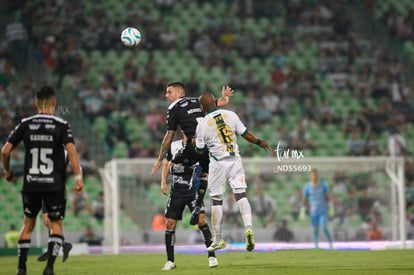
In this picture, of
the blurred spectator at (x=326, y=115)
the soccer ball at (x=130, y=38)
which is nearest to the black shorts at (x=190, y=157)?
the soccer ball at (x=130, y=38)

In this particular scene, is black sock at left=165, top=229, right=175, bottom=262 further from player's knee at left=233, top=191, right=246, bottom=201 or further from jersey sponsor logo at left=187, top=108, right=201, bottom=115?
jersey sponsor logo at left=187, top=108, right=201, bottom=115

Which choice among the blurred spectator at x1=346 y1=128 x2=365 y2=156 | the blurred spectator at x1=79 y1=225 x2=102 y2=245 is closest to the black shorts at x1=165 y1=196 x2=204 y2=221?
the blurred spectator at x1=79 y1=225 x2=102 y2=245

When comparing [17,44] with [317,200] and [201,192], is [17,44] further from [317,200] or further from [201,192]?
[201,192]

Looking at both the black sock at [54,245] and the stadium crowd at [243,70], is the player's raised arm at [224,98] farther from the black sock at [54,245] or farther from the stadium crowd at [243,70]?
the stadium crowd at [243,70]

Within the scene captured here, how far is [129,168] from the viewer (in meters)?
23.2

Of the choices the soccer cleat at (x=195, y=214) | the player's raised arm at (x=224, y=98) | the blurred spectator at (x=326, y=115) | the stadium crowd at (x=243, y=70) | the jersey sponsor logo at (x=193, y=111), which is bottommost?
the soccer cleat at (x=195, y=214)

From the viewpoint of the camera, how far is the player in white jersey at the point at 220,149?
13.5m

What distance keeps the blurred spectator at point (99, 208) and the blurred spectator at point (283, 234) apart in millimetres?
5233

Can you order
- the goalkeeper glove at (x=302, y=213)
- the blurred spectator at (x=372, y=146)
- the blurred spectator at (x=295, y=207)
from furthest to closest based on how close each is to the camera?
the blurred spectator at (x=372, y=146) → the blurred spectator at (x=295, y=207) → the goalkeeper glove at (x=302, y=213)

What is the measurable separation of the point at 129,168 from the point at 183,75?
32.0 feet

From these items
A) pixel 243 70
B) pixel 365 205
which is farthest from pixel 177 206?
pixel 243 70

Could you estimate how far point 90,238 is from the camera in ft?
78.5

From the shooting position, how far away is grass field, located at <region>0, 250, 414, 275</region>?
500 inches

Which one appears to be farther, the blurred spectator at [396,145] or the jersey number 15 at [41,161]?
the blurred spectator at [396,145]
